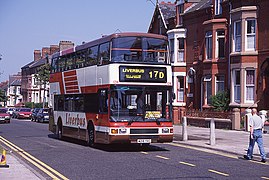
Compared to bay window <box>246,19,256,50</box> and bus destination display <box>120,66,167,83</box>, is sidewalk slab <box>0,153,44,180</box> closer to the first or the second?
bus destination display <box>120,66,167,83</box>

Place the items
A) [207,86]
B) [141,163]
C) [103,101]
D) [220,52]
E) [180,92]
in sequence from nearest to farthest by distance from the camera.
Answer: [141,163] < [103,101] < [220,52] < [207,86] < [180,92]

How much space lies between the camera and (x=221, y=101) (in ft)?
118

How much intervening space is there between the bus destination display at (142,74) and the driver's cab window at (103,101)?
98 centimetres

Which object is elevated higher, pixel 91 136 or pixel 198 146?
pixel 91 136

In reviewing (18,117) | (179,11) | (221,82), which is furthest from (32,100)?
(221,82)

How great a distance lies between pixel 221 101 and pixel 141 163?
2091 cm

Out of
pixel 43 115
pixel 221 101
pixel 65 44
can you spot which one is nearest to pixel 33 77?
pixel 65 44

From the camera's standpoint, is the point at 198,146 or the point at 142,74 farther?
the point at 198,146

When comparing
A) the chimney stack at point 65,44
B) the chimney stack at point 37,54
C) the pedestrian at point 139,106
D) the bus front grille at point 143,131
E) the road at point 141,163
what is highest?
the chimney stack at point 37,54

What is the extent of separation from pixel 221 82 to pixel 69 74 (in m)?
16.8

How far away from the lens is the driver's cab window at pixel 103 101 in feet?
63.0

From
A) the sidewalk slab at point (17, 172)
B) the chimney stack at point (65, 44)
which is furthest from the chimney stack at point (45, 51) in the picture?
the sidewalk slab at point (17, 172)

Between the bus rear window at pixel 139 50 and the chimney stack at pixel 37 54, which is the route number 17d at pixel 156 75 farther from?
the chimney stack at pixel 37 54

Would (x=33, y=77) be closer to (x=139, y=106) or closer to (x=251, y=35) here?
(x=251, y=35)
